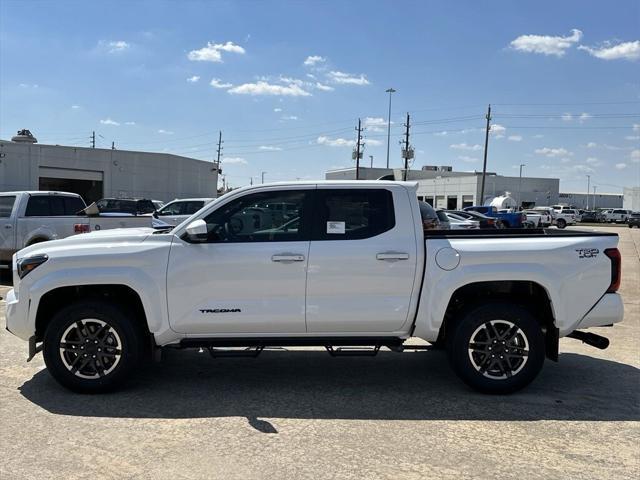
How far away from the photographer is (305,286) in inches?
197

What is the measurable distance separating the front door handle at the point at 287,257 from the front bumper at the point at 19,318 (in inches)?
89.8

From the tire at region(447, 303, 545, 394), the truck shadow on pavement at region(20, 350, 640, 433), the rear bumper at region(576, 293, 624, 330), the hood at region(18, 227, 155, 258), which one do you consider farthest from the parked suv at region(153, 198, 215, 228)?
the rear bumper at region(576, 293, 624, 330)

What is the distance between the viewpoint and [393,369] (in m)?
6.09

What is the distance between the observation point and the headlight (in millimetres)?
5035

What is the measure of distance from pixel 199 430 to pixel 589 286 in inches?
144

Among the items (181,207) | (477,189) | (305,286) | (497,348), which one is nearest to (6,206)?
(181,207)

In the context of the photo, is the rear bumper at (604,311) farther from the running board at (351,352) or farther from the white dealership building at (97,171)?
the white dealership building at (97,171)

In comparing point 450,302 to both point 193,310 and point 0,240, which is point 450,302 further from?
point 0,240

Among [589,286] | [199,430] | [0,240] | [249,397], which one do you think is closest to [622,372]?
[589,286]

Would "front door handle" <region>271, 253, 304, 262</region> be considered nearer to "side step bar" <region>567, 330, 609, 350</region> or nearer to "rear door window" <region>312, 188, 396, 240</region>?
"rear door window" <region>312, 188, 396, 240</region>

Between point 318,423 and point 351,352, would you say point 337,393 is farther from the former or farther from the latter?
point 318,423

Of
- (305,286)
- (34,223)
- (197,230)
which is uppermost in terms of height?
(197,230)

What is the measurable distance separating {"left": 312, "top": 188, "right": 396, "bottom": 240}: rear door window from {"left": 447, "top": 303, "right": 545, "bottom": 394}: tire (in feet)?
3.89

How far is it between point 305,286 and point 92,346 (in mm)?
2017
